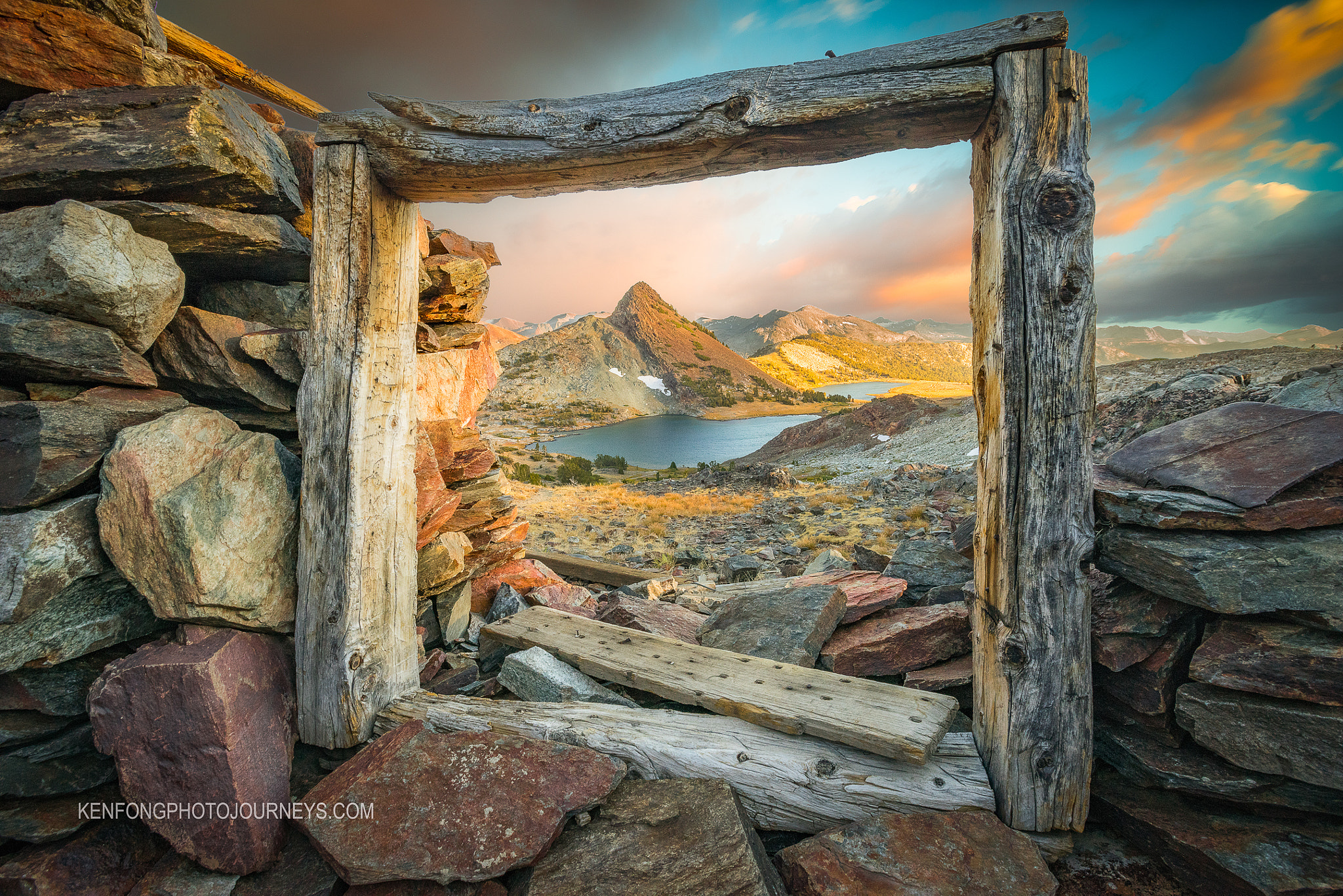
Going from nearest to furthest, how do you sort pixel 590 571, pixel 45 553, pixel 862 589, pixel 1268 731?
pixel 1268 731, pixel 45 553, pixel 862 589, pixel 590 571

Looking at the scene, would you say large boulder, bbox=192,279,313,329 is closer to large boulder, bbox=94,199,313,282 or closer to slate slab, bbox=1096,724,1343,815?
large boulder, bbox=94,199,313,282

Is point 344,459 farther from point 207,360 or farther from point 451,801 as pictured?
point 451,801

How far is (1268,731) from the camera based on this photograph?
2.19 metres

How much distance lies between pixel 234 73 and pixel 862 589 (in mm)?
7026

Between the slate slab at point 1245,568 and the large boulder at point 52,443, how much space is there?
5.19 m

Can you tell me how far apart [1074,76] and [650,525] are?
12.1 metres

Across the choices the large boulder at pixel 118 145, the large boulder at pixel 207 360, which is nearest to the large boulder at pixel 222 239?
the large boulder at pixel 118 145

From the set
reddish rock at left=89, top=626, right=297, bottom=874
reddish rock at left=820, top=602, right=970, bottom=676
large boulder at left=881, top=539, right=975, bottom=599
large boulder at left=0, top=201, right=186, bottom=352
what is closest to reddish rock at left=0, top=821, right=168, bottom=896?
reddish rock at left=89, top=626, right=297, bottom=874

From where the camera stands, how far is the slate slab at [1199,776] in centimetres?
219

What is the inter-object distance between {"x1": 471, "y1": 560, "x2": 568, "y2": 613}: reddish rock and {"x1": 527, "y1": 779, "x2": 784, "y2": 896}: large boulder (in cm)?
350

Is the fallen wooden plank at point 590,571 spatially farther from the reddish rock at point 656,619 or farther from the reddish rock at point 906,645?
the reddish rock at point 906,645

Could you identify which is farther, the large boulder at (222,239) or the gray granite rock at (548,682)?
the gray granite rock at (548,682)

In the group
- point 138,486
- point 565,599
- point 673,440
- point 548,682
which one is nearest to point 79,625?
point 138,486

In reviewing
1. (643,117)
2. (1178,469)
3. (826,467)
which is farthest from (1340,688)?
(826,467)
